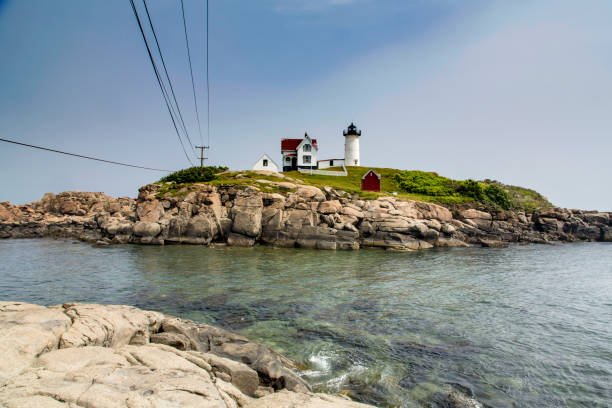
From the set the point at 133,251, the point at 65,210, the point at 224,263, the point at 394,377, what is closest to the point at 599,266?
the point at 394,377

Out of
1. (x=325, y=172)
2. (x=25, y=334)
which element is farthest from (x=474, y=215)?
(x=25, y=334)

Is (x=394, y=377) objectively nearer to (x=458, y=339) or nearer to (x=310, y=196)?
(x=458, y=339)

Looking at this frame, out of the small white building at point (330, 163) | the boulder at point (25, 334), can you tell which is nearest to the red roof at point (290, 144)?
the small white building at point (330, 163)

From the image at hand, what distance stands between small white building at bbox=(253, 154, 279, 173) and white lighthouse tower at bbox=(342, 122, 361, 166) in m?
22.3

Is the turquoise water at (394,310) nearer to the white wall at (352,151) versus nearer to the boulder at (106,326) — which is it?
the boulder at (106,326)

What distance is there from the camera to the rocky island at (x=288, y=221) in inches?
1634

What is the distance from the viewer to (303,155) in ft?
244

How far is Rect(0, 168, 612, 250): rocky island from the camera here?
41500 mm

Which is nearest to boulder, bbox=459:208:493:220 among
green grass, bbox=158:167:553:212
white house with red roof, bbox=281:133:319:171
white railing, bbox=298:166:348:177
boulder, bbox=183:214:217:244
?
green grass, bbox=158:167:553:212

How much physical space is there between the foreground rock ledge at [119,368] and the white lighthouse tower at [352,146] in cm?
7685

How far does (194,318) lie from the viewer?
46.2 feet

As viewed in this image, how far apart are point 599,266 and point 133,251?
47.9 m

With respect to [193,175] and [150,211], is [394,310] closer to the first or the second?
[150,211]

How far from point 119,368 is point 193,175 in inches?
2017
